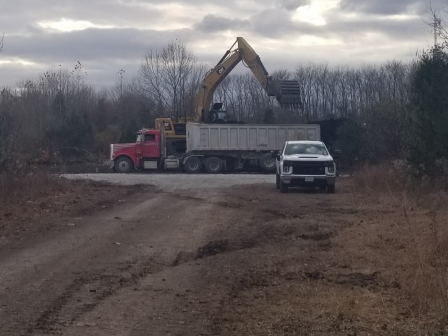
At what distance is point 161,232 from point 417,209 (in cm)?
626

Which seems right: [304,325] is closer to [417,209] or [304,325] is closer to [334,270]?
[334,270]

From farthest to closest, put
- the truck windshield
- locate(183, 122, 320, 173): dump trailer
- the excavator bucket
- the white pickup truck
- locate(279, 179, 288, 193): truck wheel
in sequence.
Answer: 1. locate(183, 122, 320, 173): dump trailer
2. the excavator bucket
3. the truck windshield
4. locate(279, 179, 288, 193): truck wheel
5. the white pickup truck

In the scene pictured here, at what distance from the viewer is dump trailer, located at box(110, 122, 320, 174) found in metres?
41.7

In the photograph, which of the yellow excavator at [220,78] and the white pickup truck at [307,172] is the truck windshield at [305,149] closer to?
the white pickup truck at [307,172]

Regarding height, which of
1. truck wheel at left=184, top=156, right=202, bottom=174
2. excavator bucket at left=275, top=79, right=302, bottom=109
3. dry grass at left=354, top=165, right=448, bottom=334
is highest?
excavator bucket at left=275, top=79, right=302, bottom=109

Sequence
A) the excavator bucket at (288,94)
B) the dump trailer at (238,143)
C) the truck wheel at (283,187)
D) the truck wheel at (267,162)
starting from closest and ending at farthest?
the truck wheel at (283,187), the excavator bucket at (288,94), the dump trailer at (238,143), the truck wheel at (267,162)

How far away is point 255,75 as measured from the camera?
4306 cm

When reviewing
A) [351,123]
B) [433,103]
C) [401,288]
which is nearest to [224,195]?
[433,103]

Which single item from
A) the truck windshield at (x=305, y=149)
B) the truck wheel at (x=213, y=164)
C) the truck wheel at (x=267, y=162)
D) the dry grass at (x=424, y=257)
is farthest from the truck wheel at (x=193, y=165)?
the dry grass at (x=424, y=257)

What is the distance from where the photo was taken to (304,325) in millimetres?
6930

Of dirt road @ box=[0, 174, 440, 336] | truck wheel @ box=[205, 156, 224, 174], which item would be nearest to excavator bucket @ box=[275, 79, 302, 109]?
truck wheel @ box=[205, 156, 224, 174]

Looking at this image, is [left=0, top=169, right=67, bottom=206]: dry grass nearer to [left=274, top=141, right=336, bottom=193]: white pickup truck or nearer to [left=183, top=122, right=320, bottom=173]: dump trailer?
[left=274, top=141, right=336, bottom=193]: white pickup truck

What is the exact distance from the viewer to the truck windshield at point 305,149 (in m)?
25.3

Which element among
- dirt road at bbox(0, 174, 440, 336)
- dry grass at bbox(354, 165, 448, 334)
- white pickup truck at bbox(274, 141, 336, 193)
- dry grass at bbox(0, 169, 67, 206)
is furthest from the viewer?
white pickup truck at bbox(274, 141, 336, 193)
